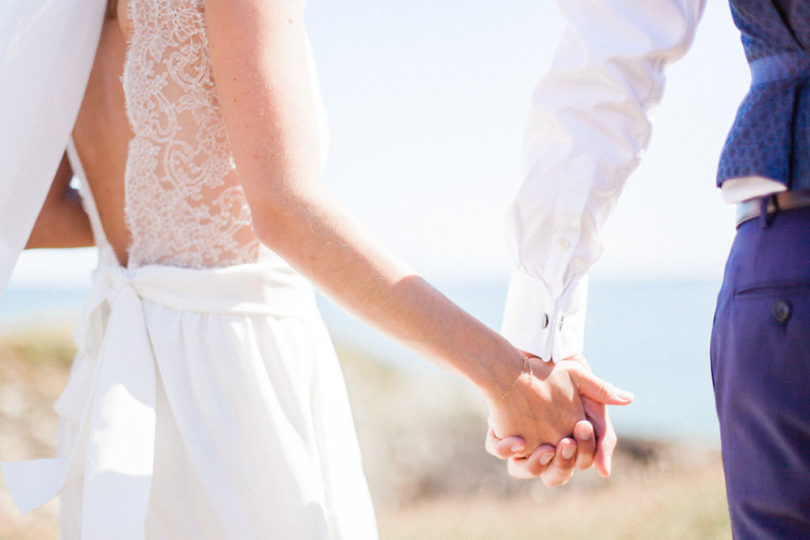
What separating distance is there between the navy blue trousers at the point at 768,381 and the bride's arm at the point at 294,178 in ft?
1.67

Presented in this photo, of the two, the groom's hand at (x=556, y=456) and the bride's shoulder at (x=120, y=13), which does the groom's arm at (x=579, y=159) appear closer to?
the groom's hand at (x=556, y=456)

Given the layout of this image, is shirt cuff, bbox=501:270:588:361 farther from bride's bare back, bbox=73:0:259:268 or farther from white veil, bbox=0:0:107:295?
white veil, bbox=0:0:107:295

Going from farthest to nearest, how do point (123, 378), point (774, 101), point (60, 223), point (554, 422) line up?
point (60, 223) → point (554, 422) → point (123, 378) → point (774, 101)

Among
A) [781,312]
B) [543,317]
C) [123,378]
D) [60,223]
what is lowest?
[543,317]

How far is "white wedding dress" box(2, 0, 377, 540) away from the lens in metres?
1.40

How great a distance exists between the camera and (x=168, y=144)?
1.51m

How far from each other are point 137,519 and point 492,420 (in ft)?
2.58

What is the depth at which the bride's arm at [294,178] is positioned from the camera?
1.36 meters

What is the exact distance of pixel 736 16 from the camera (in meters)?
1.39

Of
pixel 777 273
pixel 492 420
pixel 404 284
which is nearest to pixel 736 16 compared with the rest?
pixel 777 273

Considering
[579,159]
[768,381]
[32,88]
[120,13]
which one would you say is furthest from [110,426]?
[579,159]

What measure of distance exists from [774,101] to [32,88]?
4.37 ft

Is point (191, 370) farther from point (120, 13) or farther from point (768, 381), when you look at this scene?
point (768, 381)

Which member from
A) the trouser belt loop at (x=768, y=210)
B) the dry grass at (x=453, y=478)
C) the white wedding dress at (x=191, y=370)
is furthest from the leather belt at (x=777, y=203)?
the dry grass at (x=453, y=478)
